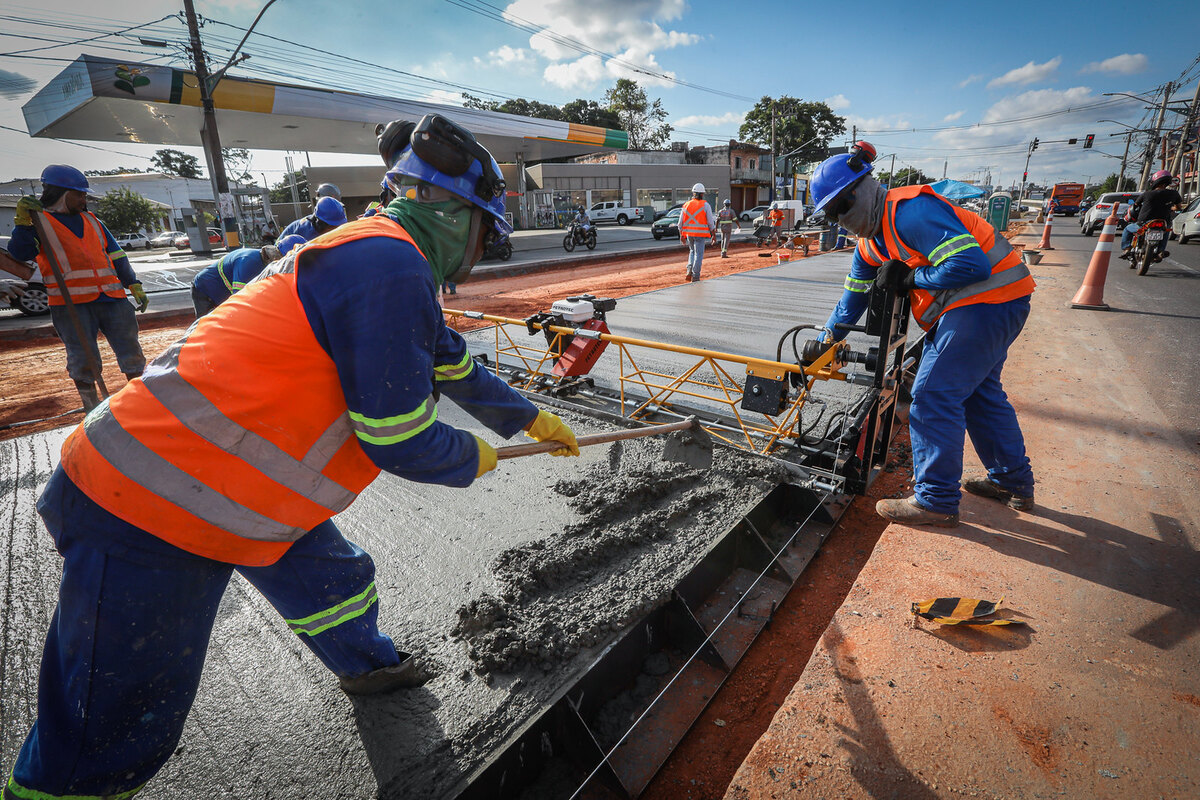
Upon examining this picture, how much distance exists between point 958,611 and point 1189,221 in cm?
1942

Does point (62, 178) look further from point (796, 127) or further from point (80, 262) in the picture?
point (796, 127)

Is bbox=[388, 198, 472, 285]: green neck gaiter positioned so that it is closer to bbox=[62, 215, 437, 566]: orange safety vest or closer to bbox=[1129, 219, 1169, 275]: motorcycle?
bbox=[62, 215, 437, 566]: orange safety vest

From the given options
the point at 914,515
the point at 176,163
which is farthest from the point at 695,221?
the point at 176,163

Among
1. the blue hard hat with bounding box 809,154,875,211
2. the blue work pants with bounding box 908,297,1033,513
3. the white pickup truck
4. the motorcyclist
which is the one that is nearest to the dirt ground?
the blue hard hat with bounding box 809,154,875,211

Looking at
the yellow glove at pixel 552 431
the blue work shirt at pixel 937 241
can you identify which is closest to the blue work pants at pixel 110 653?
the yellow glove at pixel 552 431

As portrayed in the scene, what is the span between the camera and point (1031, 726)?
5.24ft

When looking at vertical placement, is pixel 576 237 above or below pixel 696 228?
below

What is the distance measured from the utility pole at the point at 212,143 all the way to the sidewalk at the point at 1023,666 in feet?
52.8

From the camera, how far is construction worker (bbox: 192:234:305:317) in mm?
3602

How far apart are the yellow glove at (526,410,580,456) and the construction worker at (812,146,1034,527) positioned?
1691 millimetres

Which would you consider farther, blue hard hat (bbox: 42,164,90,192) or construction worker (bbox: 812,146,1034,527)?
blue hard hat (bbox: 42,164,90,192)

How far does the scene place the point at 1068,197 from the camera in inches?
1415

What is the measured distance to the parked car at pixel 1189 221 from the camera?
13.7 m

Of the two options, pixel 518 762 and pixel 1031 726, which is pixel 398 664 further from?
pixel 1031 726
